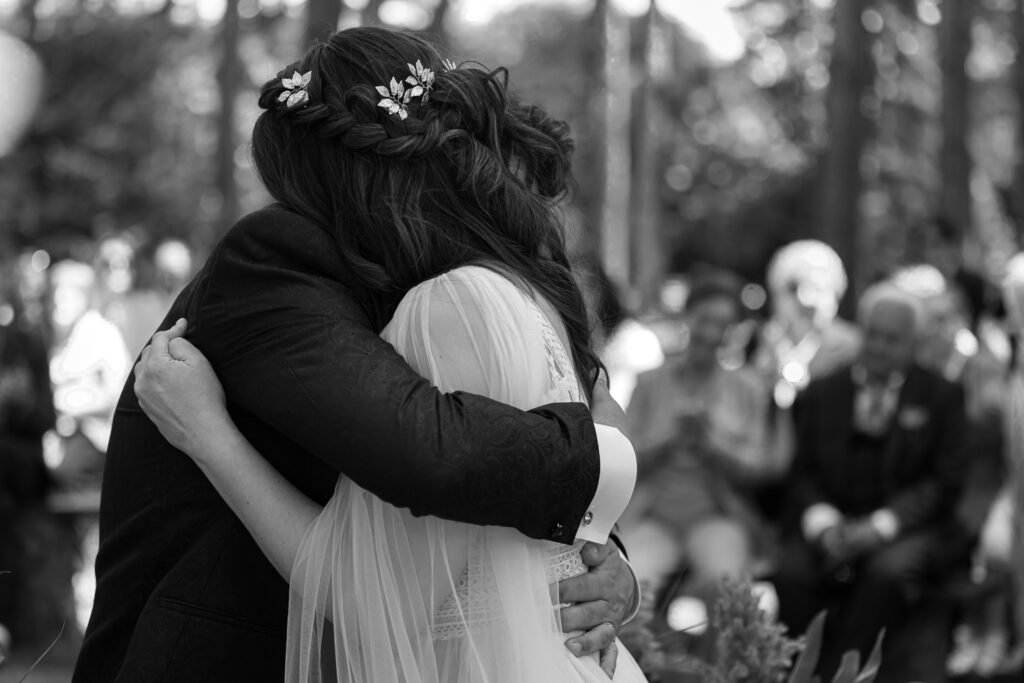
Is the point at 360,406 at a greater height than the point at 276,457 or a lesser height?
greater

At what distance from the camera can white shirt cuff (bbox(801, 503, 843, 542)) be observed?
253 inches

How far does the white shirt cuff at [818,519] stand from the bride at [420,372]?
4264mm

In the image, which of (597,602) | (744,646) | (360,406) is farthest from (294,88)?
(744,646)

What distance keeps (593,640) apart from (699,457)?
4.70 m

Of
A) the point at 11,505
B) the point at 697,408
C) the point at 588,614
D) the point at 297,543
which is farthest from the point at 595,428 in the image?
the point at 11,505

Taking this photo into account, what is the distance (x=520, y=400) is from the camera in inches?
85.7

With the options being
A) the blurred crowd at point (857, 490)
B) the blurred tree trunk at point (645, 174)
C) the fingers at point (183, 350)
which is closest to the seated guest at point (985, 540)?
the blurred crowd at point (857, 490)

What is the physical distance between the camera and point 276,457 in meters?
2.25

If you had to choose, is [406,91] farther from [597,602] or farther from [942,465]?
[942,465]

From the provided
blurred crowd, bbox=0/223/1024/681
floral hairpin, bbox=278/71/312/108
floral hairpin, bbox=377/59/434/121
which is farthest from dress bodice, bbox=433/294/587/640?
blurred crowd, bbox=0/223/1024/681

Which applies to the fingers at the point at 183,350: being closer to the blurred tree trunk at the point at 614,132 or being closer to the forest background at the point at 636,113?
the forest background at the point at 636,113

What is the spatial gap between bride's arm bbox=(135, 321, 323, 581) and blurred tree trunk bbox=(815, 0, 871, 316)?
1115cm

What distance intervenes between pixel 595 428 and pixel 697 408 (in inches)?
189

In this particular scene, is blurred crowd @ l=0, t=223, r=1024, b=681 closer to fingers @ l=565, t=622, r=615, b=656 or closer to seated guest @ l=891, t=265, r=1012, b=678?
seated guest @ l=891, t=265, r=1012, b=678
